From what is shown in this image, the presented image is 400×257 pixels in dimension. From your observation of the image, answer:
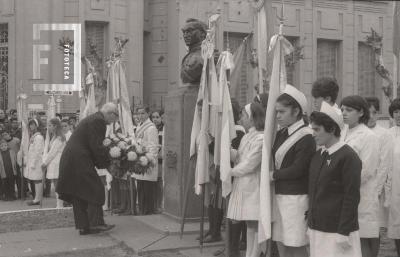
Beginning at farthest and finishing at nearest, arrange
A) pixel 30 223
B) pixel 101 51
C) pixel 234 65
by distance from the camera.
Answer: pixel 101 51 → pixel 30 223 → pixel 234 65

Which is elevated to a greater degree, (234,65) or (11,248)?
(234,65)

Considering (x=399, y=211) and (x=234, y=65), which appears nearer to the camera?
(x=399, y=211)

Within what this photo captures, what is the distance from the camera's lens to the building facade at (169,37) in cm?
2280

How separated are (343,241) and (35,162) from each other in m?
9.80

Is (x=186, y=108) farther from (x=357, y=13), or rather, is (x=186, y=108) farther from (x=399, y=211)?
(x=357, y=13)

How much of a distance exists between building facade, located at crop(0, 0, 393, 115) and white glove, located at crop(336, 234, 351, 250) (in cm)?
1734

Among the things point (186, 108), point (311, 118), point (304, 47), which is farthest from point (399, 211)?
point (304, 47)

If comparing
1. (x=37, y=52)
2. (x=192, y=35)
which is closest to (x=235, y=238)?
(x=192, y=35)

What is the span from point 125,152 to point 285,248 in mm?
4361

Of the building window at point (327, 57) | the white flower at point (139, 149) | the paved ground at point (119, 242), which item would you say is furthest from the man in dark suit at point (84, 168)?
the building window at point (327, 57)

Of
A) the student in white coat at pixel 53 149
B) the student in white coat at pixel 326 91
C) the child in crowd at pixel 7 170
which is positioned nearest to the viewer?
the student in white coat at pixel 326 91

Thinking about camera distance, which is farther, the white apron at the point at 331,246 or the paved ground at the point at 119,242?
the paved ground at the point at 119,242

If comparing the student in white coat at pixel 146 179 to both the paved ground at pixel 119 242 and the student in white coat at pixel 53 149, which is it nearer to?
the paved ground at pixel 119 242

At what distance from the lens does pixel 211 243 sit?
26.2ft
